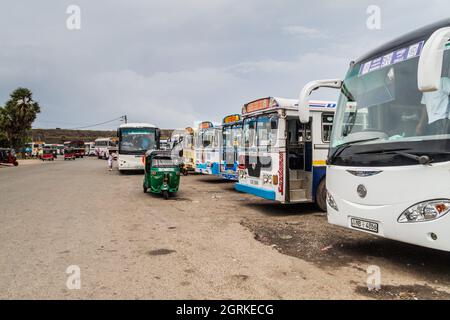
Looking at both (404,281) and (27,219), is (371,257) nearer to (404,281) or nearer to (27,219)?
(404,281)

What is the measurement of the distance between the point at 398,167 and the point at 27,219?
810 cm

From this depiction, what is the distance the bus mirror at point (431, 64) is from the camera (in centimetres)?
408

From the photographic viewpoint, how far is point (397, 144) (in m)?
4.86

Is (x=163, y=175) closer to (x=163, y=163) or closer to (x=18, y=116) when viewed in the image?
(x=163, y=163)

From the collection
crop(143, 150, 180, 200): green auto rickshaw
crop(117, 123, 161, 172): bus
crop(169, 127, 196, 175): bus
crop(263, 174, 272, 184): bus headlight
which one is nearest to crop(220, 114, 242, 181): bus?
crop(143, 150, 180, 200): green auto rickshaw

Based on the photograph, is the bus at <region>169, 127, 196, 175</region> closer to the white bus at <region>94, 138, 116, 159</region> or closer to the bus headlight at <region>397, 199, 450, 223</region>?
the bus headlight at <region>397, 199, 450, 223</region>

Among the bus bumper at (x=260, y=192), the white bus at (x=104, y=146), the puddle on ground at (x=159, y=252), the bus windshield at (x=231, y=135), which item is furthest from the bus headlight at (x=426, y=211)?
the white bus at (x=104, y=146)

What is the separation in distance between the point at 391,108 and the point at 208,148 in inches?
535

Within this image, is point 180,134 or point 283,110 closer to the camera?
point 283,110

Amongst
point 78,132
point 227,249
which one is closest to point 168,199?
point 227,249

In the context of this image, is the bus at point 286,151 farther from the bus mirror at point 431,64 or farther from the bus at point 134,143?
the bus at point 134,143

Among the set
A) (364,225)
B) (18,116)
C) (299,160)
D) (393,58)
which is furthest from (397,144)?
(18,116)

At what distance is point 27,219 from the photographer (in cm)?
874

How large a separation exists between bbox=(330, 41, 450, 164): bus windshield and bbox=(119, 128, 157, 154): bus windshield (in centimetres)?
1796
